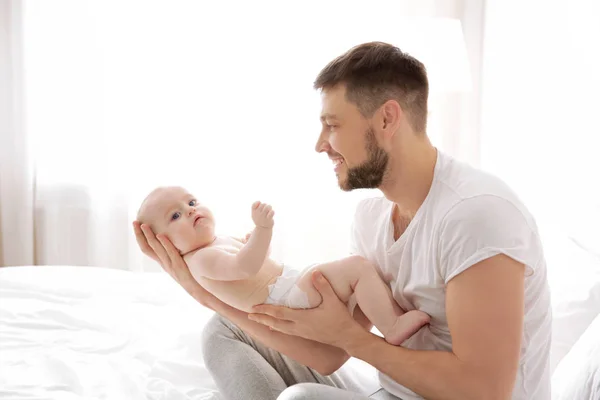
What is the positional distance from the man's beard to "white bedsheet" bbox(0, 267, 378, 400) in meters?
0.52

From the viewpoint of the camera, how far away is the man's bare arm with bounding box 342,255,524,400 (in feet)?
4.36

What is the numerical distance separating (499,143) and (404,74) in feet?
5.88

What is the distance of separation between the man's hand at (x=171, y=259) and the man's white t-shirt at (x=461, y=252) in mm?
490

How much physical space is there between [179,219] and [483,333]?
82 cm

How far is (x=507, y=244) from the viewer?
1.35 m

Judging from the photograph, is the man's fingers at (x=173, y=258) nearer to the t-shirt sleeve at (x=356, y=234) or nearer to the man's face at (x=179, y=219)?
the man's face at (x=179, y=219)

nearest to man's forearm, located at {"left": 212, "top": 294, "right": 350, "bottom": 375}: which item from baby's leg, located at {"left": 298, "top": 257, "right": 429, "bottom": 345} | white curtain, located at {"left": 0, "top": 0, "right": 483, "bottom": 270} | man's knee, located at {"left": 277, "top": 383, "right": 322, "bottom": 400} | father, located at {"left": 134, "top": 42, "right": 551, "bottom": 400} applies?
father, located at {"left": 134, "top": 42, "right": 551, "bottom": 400}

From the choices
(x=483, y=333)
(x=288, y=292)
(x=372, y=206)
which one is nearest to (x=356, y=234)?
(x=372, y=206)

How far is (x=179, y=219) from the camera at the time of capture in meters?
1.79

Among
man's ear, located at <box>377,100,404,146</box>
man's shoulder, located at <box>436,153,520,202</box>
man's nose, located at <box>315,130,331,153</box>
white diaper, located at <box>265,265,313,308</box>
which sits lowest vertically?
white diaper, located at <box>265,265,313,308</box>

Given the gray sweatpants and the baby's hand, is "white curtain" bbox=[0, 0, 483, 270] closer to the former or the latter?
the gray sweatpants

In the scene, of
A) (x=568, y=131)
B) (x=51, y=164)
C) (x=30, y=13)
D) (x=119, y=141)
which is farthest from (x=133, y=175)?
(x=568, y=131)

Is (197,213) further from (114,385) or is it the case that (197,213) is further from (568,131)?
(568,131)

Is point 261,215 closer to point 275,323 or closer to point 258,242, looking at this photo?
point 258,242
